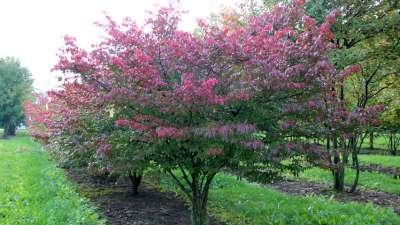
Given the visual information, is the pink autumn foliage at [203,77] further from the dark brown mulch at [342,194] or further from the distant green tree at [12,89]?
the distant green tree at [12,89]

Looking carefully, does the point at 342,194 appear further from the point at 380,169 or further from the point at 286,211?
the point at 380,169

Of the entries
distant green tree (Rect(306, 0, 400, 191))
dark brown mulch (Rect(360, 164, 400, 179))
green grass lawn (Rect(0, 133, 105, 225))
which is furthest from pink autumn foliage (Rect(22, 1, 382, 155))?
dark brown mulch (Rect(360, 164, 400, 179))

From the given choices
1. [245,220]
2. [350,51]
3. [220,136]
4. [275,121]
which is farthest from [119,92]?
[350,51]

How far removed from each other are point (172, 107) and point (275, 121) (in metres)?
1.25

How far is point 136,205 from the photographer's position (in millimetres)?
7820

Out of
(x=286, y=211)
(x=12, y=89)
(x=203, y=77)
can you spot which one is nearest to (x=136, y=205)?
(x=286, y=211)

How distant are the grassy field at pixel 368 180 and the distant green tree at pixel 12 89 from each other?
3077 cm

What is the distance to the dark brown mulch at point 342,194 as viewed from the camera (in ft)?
27.4

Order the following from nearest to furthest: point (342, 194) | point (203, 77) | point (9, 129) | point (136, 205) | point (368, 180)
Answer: point (203, 77) → point (136, 205) → point (342, 194) → point (368, 180) → point (9, 129)

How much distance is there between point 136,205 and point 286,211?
2.86 m

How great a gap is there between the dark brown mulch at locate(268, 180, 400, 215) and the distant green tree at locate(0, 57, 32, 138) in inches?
1230

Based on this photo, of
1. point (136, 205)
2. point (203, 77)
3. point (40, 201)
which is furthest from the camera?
point (136, 205)

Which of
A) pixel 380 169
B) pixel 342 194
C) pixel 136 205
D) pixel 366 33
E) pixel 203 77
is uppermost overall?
pixel 366 33

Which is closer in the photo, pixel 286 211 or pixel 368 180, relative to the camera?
pixel 286 211
